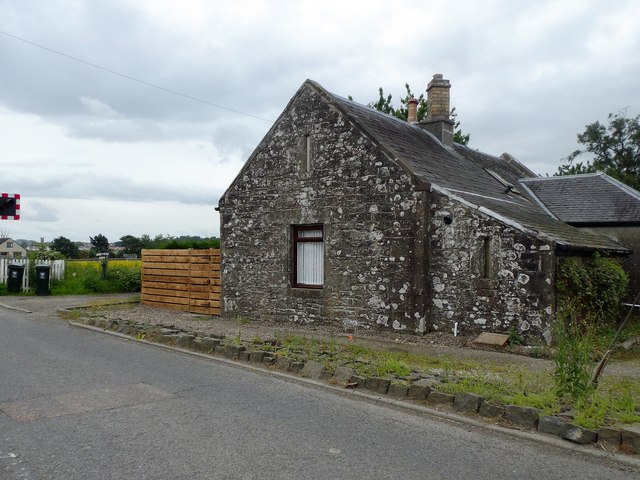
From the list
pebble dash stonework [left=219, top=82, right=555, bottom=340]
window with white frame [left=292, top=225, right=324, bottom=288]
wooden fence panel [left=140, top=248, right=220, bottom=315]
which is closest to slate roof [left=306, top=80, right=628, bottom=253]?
pebble dash stonework [left=219, top=82, right=555, bottom=340]

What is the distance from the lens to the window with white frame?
1312cm

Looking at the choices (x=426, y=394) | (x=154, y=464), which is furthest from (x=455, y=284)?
(x=154, y=464)

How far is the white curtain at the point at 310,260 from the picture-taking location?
1311 centimetres

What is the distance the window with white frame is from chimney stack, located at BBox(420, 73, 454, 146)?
6.75 metres

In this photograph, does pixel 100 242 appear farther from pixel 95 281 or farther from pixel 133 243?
pixel 95 281

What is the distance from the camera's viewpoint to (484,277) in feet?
34.6

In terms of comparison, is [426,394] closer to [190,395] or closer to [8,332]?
[190,395]

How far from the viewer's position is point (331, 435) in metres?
5.45

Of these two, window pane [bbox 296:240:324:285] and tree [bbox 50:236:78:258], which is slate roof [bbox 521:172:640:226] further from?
tree [bbox 50:236:78:258]

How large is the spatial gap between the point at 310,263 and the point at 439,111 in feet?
26.0

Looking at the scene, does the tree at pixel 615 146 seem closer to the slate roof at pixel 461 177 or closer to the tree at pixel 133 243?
the slate roof at pixel 461 177

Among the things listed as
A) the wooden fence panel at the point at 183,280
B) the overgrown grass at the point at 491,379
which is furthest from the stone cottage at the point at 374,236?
the overgrown grass at the point at 491,379

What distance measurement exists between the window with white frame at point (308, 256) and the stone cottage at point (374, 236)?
0.10 ft

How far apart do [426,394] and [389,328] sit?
195 inches
